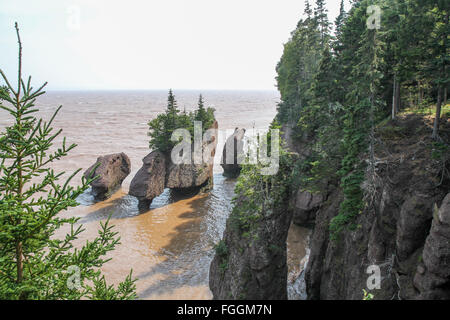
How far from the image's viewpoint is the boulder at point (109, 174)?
31.5 meters

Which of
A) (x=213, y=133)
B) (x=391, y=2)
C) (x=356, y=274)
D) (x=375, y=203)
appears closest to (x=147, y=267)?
(x=356, y=274)

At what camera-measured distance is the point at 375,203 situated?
1209 centimetres

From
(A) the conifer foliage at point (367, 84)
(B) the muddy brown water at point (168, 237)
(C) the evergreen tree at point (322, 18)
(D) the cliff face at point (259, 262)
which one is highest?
(C) the evergreen tree at point (322, 18)

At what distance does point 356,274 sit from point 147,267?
48.0ft

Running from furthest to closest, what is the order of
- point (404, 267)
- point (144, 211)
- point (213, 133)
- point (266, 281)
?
point (213, 133) → point (144, 211) → point (266, 281) → point (404, 267)

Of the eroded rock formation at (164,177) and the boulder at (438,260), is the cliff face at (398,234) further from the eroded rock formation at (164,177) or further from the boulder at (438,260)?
the eroded rock formation at (164,177)

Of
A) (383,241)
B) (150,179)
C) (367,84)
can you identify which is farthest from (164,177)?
(383,241)

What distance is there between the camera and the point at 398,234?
1012 cm

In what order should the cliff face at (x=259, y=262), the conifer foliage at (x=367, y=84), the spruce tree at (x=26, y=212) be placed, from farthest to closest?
the cliff face at (x=259, y=262) < the conifer foliage at (x=367, y=84) < the spruce tree at (x=26, y=212)

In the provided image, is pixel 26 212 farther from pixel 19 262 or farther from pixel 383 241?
pixel 383 241

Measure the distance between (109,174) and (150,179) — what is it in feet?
20.8

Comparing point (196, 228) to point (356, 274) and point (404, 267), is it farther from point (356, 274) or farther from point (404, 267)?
point (404, 267)

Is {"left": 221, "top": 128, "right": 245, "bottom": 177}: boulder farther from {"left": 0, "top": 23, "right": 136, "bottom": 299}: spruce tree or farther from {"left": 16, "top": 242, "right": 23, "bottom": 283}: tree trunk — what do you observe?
{"left": 16, "top": 242, "right": 23, "bottom": 283}: tree trunk

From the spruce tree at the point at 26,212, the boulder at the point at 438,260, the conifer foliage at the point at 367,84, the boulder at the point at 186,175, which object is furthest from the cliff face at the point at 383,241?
the boulder at the point at 186,175
